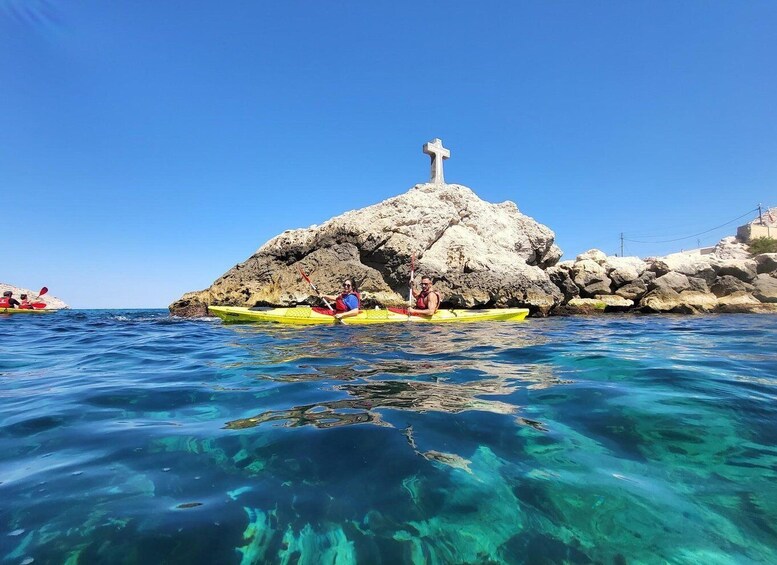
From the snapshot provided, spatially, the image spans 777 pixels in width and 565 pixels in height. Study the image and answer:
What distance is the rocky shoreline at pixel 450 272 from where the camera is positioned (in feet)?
56.7

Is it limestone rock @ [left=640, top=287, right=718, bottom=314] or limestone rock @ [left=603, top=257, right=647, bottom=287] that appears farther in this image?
limestone rock @ [left=603, top=257, right=647, bottom=287]

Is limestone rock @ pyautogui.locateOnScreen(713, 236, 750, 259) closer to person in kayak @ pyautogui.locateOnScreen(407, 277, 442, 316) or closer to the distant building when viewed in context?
the distant building

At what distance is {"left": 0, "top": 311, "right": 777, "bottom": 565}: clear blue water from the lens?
4.88 ft

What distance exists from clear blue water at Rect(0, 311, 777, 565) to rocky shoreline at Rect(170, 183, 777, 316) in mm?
13193

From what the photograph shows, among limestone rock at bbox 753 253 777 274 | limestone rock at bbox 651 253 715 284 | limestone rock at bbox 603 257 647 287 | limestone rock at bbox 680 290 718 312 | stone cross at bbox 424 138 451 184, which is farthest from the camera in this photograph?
stone cross at bbox 424 138 451 184

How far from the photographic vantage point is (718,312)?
1692 centimetres

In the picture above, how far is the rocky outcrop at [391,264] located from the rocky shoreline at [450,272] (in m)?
0.05

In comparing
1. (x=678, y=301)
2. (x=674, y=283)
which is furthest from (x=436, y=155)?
(x=678, y=301)

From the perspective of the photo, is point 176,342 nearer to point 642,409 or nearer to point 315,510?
point 315,510

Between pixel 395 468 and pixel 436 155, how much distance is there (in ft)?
72.4

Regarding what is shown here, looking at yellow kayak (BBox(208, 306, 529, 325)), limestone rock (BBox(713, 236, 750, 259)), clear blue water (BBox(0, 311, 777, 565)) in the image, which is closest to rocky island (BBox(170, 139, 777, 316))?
yellow kayak (BBox(208, 306, 529, 325))

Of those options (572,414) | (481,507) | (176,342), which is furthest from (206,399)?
(176,342)

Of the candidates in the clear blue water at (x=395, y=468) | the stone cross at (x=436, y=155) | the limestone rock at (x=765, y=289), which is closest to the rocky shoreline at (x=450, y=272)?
the limestone rock at (x=765, y=289)

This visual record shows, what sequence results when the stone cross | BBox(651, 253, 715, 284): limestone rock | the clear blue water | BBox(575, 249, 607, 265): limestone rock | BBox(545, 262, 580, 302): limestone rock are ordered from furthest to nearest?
BBox(575, 249, 607, 265): limestone rock → the stone cross → BBox(545, 262, 580, 302): limestone rock → BBox(651, 253, 715, 284): limestone rock → the clear blue water
